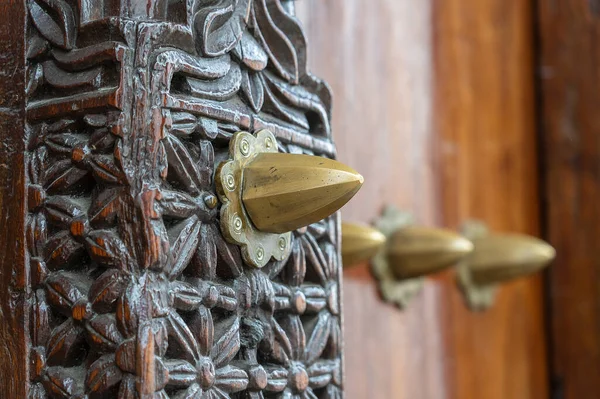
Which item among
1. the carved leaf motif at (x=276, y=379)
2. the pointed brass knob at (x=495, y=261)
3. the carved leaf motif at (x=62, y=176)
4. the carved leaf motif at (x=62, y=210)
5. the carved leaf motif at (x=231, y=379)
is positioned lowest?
the pointed brass knob at (x=495, y=261)

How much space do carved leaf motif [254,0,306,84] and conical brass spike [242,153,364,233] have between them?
0.07 metres

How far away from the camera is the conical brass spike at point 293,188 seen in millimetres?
389

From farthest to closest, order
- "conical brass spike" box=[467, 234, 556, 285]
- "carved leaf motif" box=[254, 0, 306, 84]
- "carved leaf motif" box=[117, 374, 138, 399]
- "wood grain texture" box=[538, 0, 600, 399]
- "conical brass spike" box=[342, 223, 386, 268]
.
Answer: "wood grain texture" box=[538, 0, 600, 399] → "conical brass spike" box=[467, 234, 556, 285] → "conical brass spike" box=[342, 223, 386, 268] → "carved leaf motif" box=[254, 0, 306, 84] → "carved leaf motif" box=[117, 374, 138, 399]

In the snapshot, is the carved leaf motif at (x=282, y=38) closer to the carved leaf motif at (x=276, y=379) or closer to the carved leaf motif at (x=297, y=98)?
the carved leaf motif at (x=297, y=98)

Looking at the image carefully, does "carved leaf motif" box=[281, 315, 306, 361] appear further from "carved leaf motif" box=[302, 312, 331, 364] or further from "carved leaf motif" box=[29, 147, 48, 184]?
"carved leaf motif" box=[29, 147, 48, 184]

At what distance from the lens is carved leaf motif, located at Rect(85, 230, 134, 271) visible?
35 cm

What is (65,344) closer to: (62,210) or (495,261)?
(62,210)

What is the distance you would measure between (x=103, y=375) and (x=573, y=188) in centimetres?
71

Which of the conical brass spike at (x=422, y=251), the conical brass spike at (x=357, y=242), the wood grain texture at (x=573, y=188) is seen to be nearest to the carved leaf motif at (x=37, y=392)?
the conical brass spike at (x=357, y=242)

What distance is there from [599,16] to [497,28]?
0.41 ft

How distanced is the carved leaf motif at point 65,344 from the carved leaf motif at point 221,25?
14cm

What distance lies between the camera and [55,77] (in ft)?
1.24

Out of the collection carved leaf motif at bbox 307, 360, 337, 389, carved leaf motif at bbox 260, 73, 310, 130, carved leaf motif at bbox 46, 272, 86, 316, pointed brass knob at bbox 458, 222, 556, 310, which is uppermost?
carved leaf motif at bbox 260, 73, 310, 130

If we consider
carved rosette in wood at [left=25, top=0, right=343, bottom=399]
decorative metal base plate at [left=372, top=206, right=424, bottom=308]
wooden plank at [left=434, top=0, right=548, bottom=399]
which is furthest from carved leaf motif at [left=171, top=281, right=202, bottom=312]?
wooden plank at [left=434, top=0, right=548, bottom=399]
